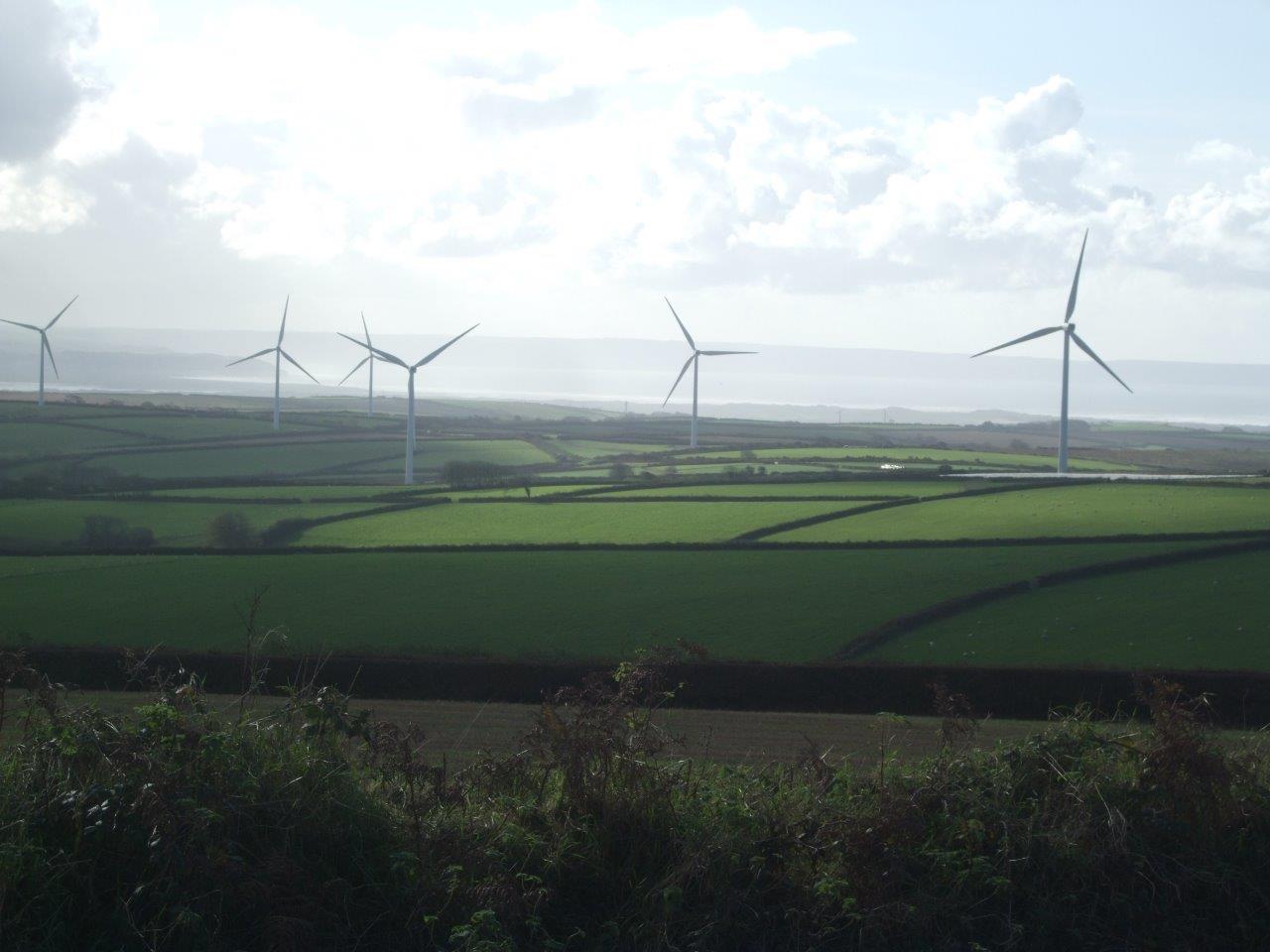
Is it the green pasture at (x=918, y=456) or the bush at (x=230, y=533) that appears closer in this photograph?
the bush at (x=230, y=533)

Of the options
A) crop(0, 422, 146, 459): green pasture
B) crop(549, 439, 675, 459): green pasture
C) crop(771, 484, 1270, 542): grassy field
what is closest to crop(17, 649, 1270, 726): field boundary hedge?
crop(771, 484, 1270, 542): grassy field

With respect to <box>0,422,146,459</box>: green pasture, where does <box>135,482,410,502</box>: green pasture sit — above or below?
below

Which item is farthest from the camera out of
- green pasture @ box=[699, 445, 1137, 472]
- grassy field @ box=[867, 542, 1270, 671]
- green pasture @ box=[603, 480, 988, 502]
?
green pasture @ box=[699, 445, 1137, 472]

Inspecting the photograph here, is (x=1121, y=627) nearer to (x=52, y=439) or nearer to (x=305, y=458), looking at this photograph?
(x=305, y=458)

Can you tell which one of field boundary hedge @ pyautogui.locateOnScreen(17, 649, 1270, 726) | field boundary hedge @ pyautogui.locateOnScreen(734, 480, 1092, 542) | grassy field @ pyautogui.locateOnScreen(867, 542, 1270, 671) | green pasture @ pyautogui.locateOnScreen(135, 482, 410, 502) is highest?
field boundary hedge @ pyautogui.locateOnScreen(734, 480, 1092, 542)

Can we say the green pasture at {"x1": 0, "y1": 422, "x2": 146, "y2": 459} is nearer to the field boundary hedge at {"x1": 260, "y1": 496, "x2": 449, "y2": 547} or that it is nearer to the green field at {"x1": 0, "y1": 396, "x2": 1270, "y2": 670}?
the green field at {"x1": 0, "y1": 396, "x2": 1270, "y2": 670}

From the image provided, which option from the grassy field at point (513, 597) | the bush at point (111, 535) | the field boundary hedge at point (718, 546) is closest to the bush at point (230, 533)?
the bush at point (111, 535)

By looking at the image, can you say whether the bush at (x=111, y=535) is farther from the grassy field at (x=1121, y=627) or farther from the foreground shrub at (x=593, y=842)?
the foreground shrub at (x=593, y=842)
